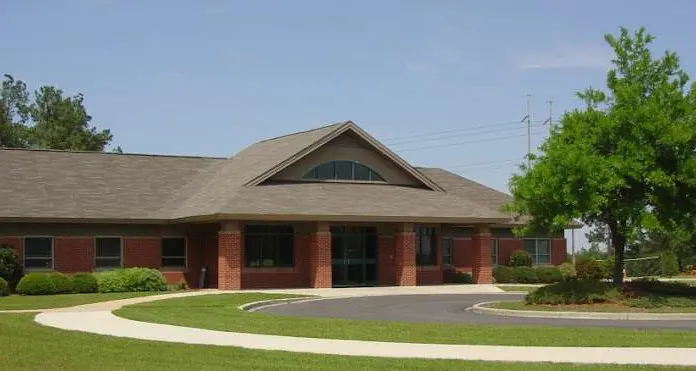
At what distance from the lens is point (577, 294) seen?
2627 centimetres

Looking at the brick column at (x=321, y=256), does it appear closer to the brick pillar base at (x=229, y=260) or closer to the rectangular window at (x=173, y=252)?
the brick pillar base at (x=229, y=260)

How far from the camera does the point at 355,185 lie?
42688mm

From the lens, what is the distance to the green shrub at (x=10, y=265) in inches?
1409

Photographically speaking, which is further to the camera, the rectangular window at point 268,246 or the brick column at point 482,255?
the brick column at point 482,255

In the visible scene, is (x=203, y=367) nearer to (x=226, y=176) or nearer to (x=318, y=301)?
(x=318, y=301)

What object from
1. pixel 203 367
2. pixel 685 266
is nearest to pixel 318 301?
pixel 203 367

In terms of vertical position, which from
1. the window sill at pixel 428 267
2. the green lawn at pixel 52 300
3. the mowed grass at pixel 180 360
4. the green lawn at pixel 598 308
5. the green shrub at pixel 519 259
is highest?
the green shrub at pixel 519 259

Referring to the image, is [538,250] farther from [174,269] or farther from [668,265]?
[174,269]

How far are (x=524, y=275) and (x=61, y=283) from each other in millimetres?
21655

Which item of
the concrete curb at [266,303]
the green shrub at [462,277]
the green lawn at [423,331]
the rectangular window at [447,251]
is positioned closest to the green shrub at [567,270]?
the green shrub at [462,277]

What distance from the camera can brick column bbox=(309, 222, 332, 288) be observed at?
38781 mm

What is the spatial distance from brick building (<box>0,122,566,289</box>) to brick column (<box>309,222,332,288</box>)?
0.04m

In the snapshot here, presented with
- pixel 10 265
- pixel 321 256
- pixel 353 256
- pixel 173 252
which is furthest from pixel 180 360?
pixel 353 256

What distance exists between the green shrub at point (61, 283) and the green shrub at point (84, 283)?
7.8 inches
